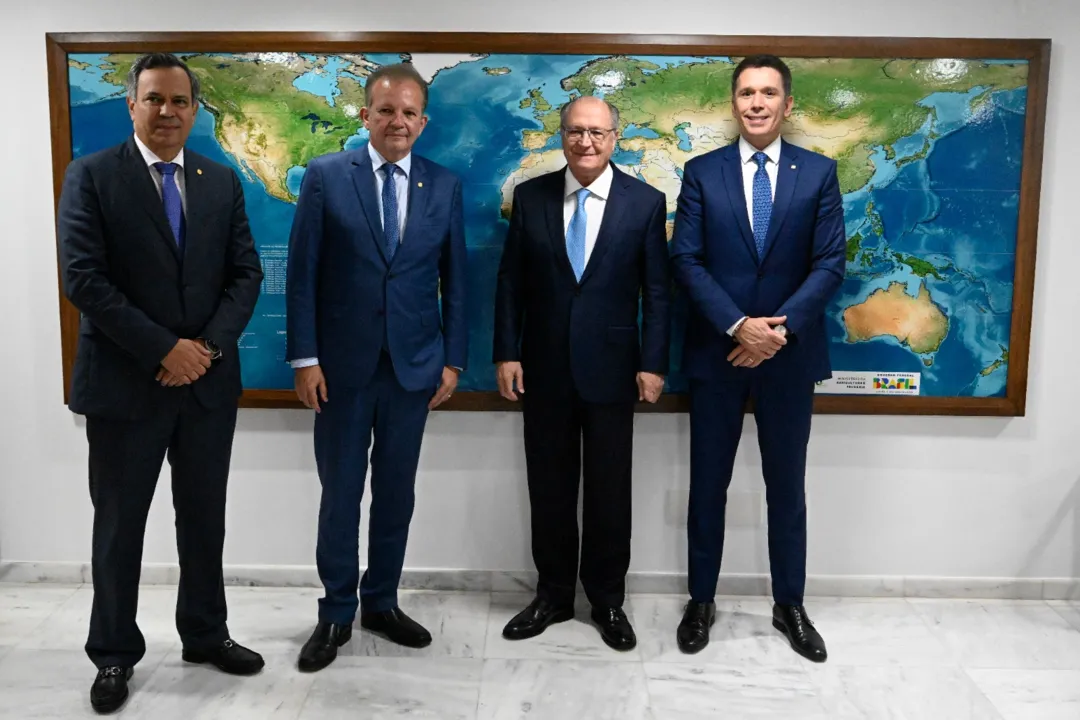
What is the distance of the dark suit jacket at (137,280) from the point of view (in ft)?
8.38

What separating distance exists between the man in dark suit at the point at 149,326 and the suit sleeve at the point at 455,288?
569 mm

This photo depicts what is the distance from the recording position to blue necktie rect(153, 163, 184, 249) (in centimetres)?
267

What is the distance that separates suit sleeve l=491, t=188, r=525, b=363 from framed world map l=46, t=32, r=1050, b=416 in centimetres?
28

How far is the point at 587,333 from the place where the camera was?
10.00ft

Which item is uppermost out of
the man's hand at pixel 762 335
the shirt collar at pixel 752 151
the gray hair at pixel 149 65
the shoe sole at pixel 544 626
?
the gray hair at pixel 149 65

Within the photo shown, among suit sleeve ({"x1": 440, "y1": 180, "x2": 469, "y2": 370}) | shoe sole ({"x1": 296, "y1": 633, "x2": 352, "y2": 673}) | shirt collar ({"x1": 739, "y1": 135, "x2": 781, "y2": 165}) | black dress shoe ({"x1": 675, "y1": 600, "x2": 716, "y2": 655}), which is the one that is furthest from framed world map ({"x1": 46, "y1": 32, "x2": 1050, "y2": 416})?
shoe sole ({"x1": 296, "y1": 633, "x2": 352, "y2": 673})

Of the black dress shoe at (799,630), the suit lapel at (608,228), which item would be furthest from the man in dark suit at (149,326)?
the black dress shoe at (799,630)

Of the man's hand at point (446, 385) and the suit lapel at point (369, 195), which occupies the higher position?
the suit lapel at point (369, 195)

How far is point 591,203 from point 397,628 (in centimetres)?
148

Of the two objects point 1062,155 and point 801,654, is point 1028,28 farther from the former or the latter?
point 801,654

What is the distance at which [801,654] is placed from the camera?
3.11 m

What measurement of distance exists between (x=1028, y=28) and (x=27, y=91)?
134 inches

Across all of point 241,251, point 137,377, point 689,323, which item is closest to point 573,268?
point 689,323

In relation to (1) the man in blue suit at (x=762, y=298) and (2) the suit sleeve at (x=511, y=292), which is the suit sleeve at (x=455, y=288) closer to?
(2) the suit sleeve at (x=511, y=292)
